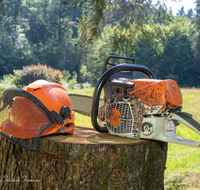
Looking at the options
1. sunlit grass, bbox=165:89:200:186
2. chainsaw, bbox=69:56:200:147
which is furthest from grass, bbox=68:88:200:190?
chainsaw, bbox=69:56:200:147

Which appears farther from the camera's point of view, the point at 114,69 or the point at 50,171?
the point at 114,69

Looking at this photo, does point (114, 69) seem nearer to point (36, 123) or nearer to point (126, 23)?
point (36, 123)

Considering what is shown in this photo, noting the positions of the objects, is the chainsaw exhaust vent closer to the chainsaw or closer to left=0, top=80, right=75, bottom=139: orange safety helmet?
the chainsaw

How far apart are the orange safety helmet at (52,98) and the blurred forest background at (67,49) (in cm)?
2582

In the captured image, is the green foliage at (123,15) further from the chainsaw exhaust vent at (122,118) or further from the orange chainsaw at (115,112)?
the chainsaw exhaust vent at (122,118)

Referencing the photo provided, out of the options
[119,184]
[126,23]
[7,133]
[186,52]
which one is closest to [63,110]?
[7,133]

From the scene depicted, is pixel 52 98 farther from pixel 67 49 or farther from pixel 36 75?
pixel 67 49

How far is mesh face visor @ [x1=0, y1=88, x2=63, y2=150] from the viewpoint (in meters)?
1.70

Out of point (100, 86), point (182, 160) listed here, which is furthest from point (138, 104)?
point (182, 160)

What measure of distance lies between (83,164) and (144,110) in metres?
0.63

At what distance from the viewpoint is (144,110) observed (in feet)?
5.65

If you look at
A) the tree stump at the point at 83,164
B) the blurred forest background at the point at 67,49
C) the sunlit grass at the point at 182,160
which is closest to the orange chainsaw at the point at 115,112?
the tree stump at the point at 83,164

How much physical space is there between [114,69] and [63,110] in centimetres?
57

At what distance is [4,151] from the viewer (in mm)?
1866
